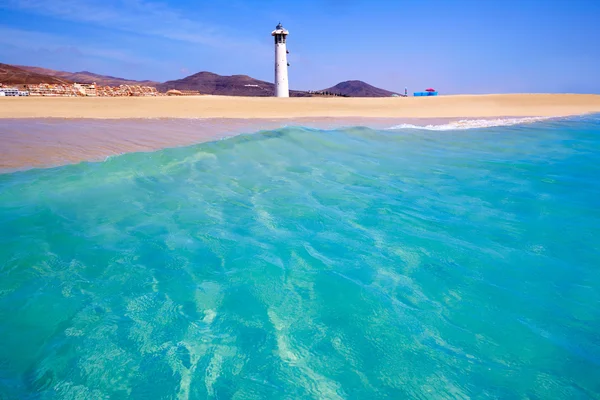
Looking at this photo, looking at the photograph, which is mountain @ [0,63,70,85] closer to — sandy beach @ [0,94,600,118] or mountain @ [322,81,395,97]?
sandy beach @ [0,94,600,118]

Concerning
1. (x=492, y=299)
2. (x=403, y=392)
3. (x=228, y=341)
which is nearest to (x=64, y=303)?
(x=228, y=341)

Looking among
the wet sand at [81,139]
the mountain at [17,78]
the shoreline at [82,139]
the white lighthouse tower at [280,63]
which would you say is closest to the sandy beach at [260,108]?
the shoreline at [82,139]

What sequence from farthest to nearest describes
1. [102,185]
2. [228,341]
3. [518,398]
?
[102,185], [228,341], [518,398]

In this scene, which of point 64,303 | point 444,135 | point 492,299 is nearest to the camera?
point 64,303

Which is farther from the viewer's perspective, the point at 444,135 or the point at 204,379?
the point at 444,135

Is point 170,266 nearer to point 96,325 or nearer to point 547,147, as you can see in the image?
point 96,325

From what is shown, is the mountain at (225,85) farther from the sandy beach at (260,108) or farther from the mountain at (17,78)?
the sandy beach at (260,108)

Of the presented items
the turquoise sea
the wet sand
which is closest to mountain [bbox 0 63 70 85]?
the wet sand
